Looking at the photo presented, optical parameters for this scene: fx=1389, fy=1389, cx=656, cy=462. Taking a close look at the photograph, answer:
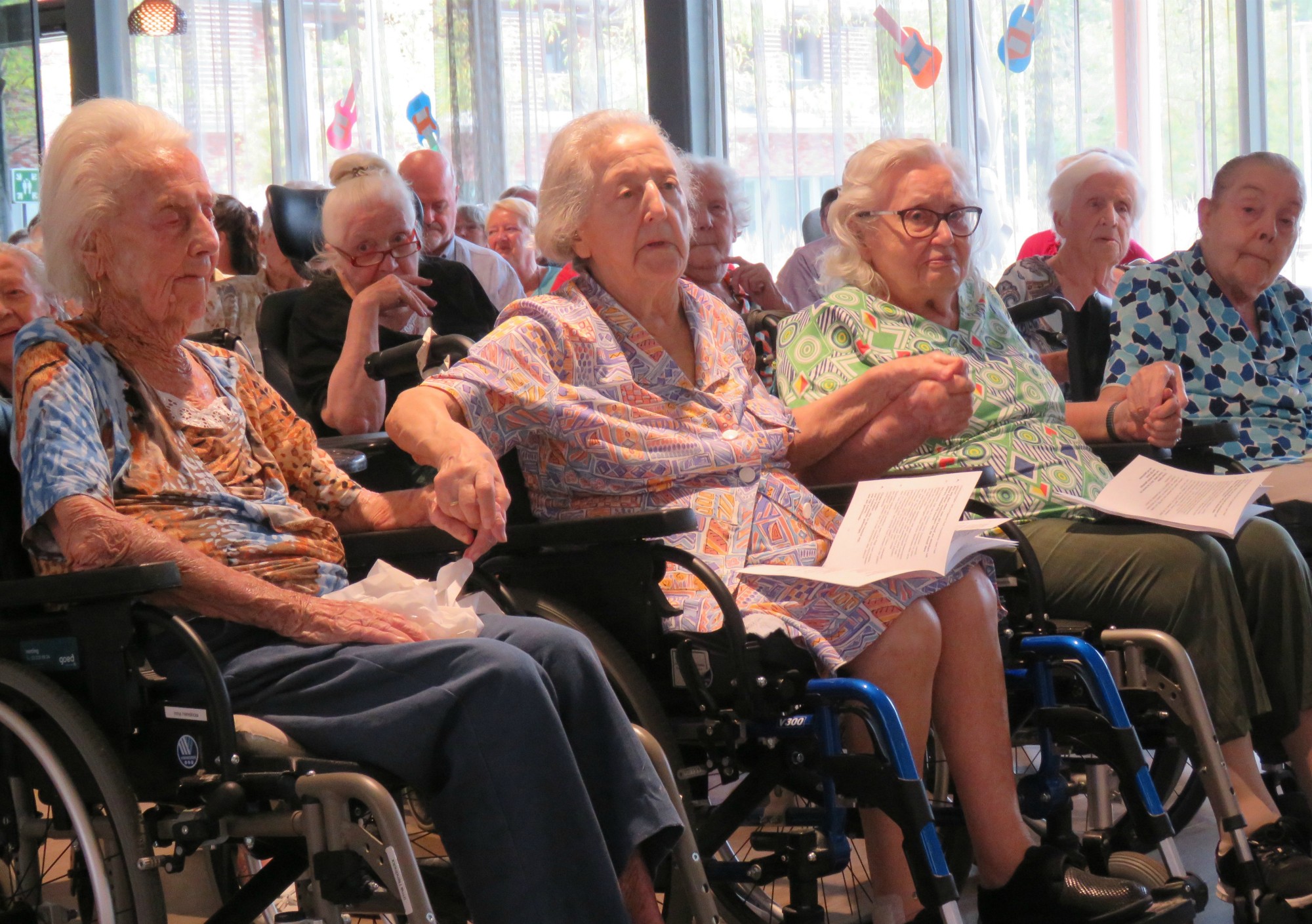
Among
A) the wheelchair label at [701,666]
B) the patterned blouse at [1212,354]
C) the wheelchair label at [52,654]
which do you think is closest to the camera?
the wheelchair label at [52,654]

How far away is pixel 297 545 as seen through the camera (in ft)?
5.81

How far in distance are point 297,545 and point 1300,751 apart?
1.60 meters

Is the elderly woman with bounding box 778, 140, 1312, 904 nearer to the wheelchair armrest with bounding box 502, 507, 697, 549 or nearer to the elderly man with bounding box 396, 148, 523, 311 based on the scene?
the wheelchair armrest with bounding box 502, 507, 697, 549

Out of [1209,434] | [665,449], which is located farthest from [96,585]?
[1209,434]

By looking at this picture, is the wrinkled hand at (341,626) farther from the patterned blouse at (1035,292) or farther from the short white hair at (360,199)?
the patterned blouse at (1035,292)

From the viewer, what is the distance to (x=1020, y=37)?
Answer: 5.45m

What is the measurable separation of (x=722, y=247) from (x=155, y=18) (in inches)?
188

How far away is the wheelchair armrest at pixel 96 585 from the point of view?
4.55 feet

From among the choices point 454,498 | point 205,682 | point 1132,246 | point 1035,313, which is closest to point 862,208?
point 1035,313

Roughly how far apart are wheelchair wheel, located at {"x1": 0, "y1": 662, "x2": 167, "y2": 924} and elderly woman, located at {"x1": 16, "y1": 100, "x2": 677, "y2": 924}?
128 mm

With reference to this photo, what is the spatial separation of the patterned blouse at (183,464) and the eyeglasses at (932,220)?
1.08m

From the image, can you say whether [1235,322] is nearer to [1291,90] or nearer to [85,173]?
[85,173]

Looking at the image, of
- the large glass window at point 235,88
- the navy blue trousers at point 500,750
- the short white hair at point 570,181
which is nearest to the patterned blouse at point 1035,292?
the short white hair at point 570,181

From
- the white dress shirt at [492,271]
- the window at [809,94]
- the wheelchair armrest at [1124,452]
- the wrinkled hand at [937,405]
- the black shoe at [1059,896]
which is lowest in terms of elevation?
the black shoe at [1059,896]
